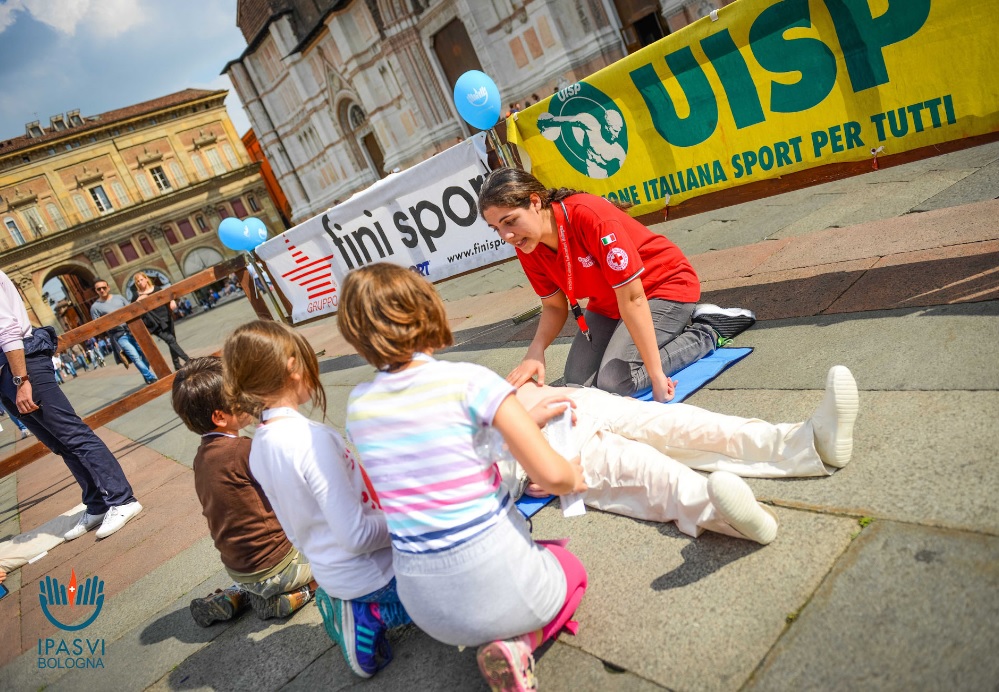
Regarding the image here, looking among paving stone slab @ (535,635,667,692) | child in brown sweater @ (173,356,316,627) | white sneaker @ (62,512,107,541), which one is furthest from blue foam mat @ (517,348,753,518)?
white sneaker @ (62,512,107,541)

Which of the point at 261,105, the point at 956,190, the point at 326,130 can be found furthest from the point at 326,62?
the point at 956,190

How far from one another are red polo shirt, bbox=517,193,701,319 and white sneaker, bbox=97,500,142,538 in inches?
146

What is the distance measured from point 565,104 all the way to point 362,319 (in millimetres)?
3765

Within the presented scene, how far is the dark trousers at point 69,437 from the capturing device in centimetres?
464

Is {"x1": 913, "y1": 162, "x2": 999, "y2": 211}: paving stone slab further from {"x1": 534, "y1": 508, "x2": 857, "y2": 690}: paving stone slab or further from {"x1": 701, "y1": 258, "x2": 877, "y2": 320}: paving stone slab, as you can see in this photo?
{"x1": 534, "y1": 508, "x2": 857, "y2": 690}: paving stone slab

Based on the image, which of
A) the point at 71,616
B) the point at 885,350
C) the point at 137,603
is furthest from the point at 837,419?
the point at 71,616

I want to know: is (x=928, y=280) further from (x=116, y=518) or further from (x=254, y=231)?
(x=254, y=231)

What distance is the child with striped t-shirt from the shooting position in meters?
1.61

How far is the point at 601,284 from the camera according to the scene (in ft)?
11.3

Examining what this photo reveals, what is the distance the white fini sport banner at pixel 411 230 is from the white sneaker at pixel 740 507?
3.99 meters

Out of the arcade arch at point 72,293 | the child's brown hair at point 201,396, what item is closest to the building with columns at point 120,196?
the arcade arch at point 72,293

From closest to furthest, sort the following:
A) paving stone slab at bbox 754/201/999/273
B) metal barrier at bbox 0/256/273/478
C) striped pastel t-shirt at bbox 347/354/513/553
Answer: striped pastel t-shirt at bbox 347/354/513/553
paving stone slab at bbox 754/201/999/273
metal barrier at bbox 0/256/273/478

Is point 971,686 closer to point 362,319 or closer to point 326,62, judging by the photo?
point 362,319

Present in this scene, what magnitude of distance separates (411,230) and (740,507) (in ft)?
16.9
